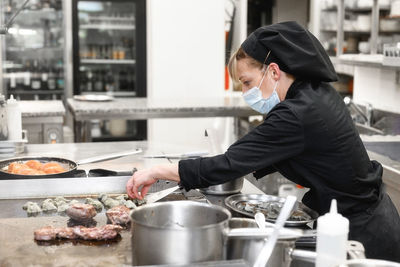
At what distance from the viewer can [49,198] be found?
210 cm

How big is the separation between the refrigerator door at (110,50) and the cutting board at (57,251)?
5.23 meters

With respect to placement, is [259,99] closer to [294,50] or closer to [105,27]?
[294,50]

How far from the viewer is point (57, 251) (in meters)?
Answer: 1.51

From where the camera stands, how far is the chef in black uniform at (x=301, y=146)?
1811mm

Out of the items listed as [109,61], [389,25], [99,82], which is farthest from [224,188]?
[99,82]

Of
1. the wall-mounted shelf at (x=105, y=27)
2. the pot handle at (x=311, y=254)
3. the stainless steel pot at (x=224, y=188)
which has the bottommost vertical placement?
the stainless steel pot at (x=224, y=188)

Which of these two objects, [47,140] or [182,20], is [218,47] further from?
[47,140]

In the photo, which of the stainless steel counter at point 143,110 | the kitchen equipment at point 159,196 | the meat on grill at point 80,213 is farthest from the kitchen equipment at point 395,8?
the meat on grill at point 80,213

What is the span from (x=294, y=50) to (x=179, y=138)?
15.4 ft

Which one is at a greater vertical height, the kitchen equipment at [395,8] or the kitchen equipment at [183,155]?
the kitchen equipment at [395,8]

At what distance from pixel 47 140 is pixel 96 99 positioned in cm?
70

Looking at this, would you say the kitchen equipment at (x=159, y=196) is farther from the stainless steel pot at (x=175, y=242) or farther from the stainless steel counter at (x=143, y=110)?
the stainless steel counter at (x=143, y=110)

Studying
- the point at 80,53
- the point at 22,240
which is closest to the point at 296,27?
the point at 22,240

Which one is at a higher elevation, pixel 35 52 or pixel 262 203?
pixel 35 52
